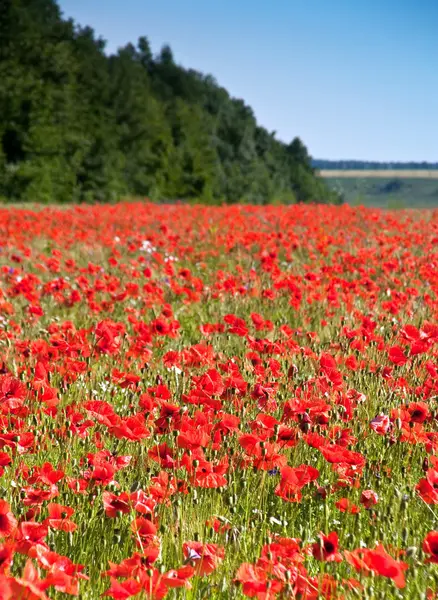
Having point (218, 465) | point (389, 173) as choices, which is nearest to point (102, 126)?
point (218, 465)

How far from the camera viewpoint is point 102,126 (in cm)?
3259

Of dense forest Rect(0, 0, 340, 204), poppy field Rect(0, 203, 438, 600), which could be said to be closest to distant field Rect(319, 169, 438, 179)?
dense forest Rect(0, 0, 340, 204)

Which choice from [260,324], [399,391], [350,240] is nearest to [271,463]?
[399,391]

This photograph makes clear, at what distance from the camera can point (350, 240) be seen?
11.5 meters

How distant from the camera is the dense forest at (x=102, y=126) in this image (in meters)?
27.6

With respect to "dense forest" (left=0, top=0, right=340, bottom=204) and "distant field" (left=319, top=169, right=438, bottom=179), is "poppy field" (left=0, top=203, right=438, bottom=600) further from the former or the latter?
"distant field" (left=319, top=169, right=438, bottom=179)

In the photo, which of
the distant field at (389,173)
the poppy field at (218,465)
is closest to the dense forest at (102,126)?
the poppy field at (218,465)

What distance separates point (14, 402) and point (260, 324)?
177 cm

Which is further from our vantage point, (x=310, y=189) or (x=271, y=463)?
(x=310, y=189)

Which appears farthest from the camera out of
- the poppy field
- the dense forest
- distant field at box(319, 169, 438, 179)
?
distant field at box(319, 169, 438, 179)

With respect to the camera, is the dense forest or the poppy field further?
the dense forest

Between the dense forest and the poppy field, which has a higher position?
the dense forest

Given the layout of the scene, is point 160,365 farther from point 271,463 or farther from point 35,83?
point 35,83

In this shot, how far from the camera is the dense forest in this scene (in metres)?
27.6
